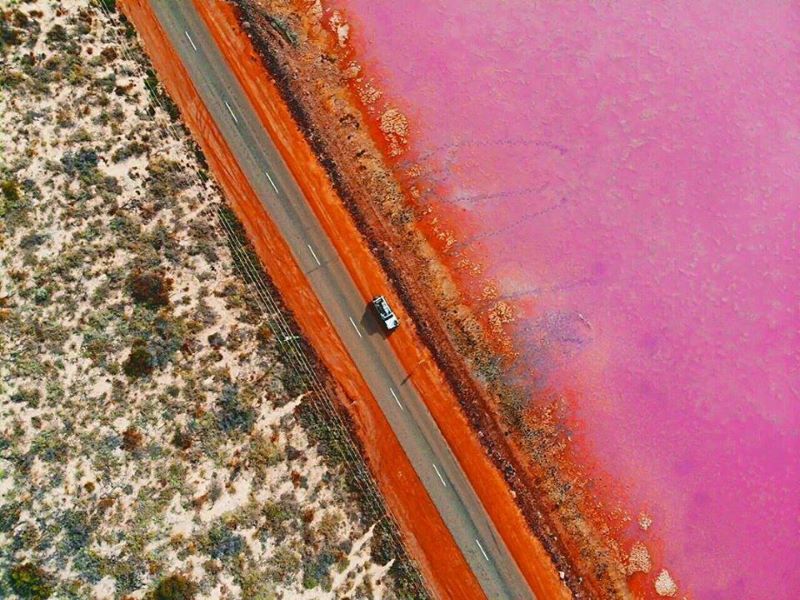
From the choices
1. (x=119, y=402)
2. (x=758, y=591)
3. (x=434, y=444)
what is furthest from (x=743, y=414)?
(x=119, y=402)

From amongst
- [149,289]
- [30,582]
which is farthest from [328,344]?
[30,582]

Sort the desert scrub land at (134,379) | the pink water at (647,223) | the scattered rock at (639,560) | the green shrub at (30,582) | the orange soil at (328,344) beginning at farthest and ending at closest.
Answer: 1. the pink water at (647,223)
2. the scattered rock at (639,560)
3. the orange soil at (328,344)
4. the desert scrub land at (134,379)
5. the green shrub at (30,582)

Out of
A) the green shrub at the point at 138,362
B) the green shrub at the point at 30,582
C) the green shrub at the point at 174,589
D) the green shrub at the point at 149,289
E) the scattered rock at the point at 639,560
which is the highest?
the green shrub at the point at 149,289

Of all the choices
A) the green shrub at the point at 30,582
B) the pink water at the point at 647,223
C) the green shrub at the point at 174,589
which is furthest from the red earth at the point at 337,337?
the green shrub at the point at 30,582

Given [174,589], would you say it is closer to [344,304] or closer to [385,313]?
[344,304]

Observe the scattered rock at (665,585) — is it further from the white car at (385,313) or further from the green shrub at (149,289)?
the green shrub at (149,289)
